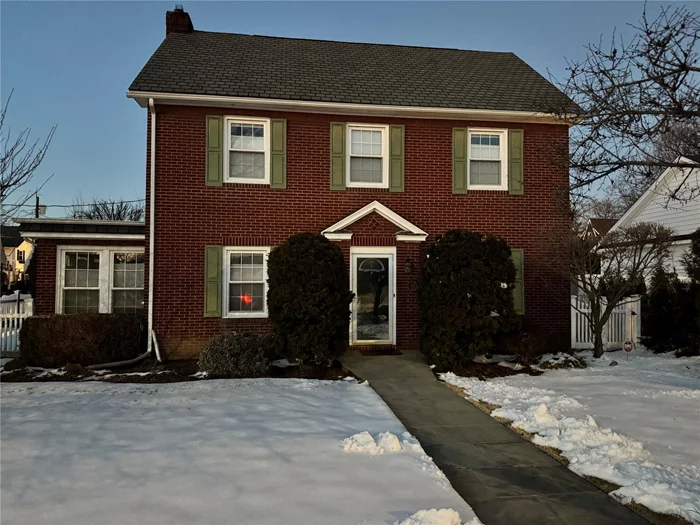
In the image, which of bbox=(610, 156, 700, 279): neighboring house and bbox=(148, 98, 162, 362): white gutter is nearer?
bbox=(148, 98, 162, 362): white gutter

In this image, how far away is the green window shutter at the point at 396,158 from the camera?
1130 centimetres

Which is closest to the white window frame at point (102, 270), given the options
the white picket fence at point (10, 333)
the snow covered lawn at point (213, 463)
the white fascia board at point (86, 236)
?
the white fascia board at point (86, 236)

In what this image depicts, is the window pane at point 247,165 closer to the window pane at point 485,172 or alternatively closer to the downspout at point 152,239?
the downspout at point 152,239

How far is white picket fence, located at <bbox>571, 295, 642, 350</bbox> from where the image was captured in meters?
12.0

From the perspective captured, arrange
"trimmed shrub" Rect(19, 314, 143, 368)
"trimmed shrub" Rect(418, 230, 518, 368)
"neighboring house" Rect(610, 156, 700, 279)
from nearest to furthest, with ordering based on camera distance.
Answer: "trimmed shrub" Rect(418, 230, 518, 368) < "trimmed shrub" Rect(19, 314, 143, 368) < "neighboring house" Rect(610, 156, 700, 279)

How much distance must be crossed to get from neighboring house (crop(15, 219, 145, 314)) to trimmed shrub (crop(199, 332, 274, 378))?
158 inches

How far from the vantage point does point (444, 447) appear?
5574 mm

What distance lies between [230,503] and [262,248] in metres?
7.36

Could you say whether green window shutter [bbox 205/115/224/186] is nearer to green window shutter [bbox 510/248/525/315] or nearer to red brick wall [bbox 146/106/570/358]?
red brick wall [bbox 146/106/570/358]

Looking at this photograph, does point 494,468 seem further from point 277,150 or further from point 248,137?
point 248,137

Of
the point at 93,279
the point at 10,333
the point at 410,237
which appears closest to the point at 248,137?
the point at 410,237

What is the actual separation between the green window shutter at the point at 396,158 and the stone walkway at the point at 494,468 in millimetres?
4921

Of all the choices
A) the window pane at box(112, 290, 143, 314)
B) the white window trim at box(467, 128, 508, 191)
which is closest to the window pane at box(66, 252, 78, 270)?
the window pane at box(112, 290, 143, 314)

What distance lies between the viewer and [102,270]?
1196 cm
